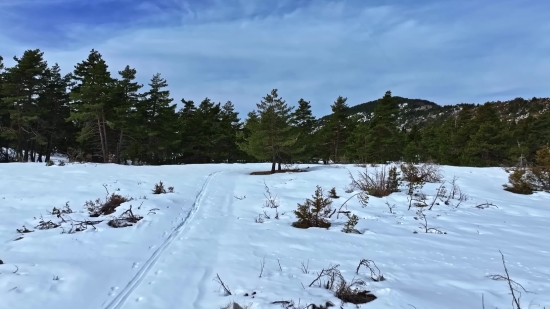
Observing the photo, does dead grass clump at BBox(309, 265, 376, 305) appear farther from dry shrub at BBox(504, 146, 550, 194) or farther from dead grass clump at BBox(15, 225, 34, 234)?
dry shrub at BBox(504, 146, 550, 194)

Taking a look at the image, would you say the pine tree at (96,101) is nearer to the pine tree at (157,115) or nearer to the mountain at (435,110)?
the pine tree at (157,115)

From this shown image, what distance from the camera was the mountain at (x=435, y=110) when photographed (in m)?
71.5

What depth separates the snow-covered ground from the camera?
3223mm

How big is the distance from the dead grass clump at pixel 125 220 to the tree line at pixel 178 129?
1178 cm

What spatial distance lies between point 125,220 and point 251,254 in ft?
10.1

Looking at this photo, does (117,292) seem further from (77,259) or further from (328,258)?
(328,258)

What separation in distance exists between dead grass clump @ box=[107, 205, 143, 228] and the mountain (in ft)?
101

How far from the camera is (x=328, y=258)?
4.50m

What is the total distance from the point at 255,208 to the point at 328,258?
3.91m

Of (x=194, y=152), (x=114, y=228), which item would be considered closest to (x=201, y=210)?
(x=114, y=228)

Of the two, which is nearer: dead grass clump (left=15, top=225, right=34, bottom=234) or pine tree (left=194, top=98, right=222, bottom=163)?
dead grass clump (left=15, top=225, right=34, bottom=234)

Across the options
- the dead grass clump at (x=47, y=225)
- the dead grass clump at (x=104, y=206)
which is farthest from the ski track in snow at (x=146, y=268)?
the dead grass clump at (x=47, y=225)

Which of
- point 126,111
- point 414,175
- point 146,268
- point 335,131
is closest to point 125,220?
point 146,268

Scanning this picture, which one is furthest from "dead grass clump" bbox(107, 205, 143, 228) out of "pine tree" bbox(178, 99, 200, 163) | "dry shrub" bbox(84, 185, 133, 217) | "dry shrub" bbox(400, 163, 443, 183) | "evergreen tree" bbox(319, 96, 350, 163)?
"evergreen tree" bbox(319, 96, 350, 163)
